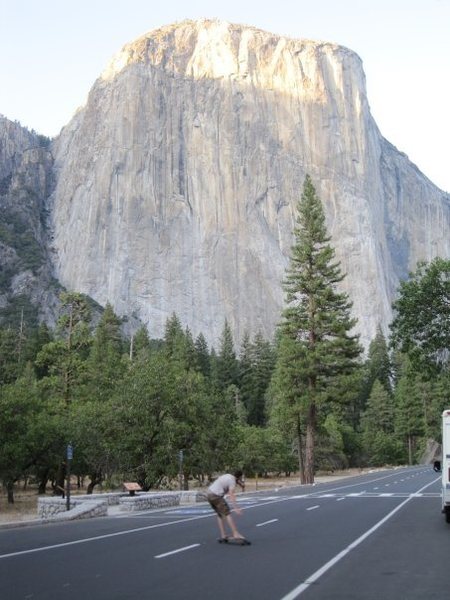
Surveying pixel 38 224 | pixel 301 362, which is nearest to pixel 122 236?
pixel 38 224


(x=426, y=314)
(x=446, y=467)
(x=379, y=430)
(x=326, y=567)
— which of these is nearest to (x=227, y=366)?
(x=379, y=430)

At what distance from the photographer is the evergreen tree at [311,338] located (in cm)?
4894

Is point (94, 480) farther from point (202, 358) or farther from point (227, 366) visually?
point (227, 366)

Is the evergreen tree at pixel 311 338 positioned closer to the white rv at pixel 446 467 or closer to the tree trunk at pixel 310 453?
the tree trunk at pixel 310 453

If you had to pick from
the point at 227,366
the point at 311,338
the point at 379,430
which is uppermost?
the point at 227,366

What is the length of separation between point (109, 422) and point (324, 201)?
114850mm

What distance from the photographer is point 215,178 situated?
144875mm

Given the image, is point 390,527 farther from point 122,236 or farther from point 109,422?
point 122,236

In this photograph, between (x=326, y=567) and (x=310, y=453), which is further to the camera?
(x=310, y=453)

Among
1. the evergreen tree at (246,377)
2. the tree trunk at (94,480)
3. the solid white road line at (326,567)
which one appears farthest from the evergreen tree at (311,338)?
the evergreen tree at (246,377)

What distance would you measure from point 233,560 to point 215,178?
448ft

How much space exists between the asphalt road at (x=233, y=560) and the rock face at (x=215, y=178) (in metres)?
116

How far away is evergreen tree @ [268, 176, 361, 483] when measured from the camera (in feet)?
161

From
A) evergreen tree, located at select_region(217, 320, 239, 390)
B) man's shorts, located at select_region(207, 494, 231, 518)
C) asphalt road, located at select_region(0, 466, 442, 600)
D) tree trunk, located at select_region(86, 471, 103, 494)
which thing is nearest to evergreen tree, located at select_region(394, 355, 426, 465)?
evergreen tree, located at select_region(217, 320, 239, 390)
